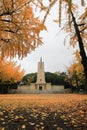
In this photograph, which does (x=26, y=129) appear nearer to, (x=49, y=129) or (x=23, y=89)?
(x=49, y=129)

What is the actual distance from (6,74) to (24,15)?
1409 inches

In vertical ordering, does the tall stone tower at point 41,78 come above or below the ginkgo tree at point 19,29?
above

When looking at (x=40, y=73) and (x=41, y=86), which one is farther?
(x=41, y=86)

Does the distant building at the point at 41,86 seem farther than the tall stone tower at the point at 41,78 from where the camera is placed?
No

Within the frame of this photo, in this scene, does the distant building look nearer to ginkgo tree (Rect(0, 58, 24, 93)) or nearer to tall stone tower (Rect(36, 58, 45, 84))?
tall stone tower (Rect(36, 58, 45, 84))

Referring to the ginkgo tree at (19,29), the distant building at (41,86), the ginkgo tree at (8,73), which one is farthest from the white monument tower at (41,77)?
the ginkgo tree at (19,29)

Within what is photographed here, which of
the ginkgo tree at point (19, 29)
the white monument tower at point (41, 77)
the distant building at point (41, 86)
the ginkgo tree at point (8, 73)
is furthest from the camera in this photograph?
the white monument tower at point (41, 77)

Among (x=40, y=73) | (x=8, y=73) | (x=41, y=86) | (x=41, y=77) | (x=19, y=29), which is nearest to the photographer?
(x=19, y=29)

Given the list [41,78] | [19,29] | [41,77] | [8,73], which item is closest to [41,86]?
[41,78]

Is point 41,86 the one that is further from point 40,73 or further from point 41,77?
point 40,73

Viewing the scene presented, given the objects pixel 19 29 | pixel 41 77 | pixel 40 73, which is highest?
pixel 40 73

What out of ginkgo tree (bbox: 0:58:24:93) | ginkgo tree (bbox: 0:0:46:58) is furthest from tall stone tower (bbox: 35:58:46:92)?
ginkgo tree (bbox: 0:0:46:58)

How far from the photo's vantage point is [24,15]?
8.46m

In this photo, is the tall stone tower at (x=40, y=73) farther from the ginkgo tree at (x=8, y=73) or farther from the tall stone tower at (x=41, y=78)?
the ginkgo tree at (x=8, y=73)
